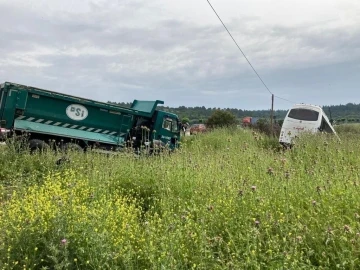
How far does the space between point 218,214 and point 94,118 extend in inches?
453

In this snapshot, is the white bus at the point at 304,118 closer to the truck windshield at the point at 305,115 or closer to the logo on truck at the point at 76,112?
the truck windshield at the point at 305,115

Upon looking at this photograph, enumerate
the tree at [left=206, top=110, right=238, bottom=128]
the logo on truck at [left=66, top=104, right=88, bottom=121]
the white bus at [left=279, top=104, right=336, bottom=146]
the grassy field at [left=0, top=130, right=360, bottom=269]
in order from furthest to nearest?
the tree at [left=206, top=110, right=238, bottom=128], the white bus at [left=279, top=104, right=336, bottom=146], the logo on truck at [left=66, top=104, right=88, bottom=121], the grassy field at [left=0, top=130, right=360, bottom=269]

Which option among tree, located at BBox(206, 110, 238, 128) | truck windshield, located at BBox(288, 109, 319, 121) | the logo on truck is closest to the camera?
the logo on truck

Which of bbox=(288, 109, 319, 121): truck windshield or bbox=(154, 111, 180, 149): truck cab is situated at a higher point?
bbox=(288, 109, 319, 121): truck windshield

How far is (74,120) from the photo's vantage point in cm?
1420

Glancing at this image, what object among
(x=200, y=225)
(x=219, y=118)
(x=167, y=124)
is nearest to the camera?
(x=200, y=225)

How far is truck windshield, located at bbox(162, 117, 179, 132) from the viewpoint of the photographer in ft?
53.4

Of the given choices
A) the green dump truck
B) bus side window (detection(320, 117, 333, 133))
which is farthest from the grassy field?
bus side window (detection(320, 117, 333, 133))

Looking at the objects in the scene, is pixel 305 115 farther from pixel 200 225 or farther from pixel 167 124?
pixel 200 225

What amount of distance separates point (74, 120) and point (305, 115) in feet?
37.8

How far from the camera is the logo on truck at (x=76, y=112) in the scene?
14.1 m

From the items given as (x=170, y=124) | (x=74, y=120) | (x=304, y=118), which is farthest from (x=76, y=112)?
(x=304, y=118)

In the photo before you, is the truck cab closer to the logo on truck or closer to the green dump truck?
the green dump truck

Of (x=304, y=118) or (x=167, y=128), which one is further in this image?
(x=304, y=118)
